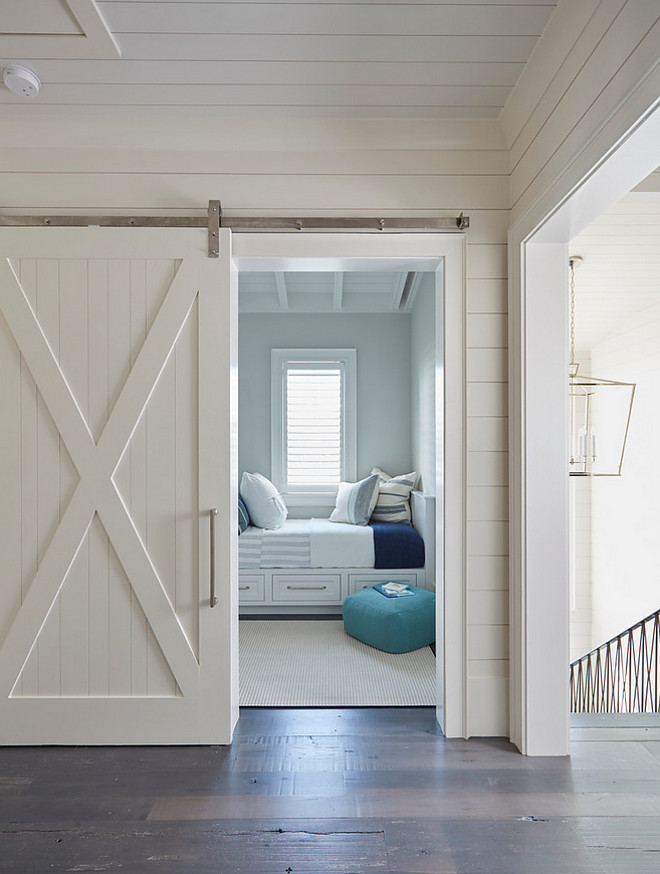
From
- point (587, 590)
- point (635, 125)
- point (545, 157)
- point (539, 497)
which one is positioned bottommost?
point (587, 590)

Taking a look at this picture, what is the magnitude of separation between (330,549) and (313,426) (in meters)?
1.51

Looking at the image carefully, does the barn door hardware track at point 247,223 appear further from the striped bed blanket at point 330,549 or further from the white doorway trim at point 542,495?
the striped bed blanket at point 330,549

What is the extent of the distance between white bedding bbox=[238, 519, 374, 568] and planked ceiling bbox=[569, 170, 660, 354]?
240 cm

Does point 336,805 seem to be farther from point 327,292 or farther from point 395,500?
point 327,292

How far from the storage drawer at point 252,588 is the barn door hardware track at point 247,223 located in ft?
8.73

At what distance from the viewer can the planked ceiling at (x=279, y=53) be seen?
1881 mm

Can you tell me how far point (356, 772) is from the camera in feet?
7.48

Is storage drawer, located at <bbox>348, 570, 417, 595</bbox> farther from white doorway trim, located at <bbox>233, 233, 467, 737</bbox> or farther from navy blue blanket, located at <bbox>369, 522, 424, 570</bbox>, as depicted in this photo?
white doorway trim, located at <bbox>233, 233, 467, 737</bbox>

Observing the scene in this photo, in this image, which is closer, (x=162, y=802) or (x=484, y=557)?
(x=162, y=802)

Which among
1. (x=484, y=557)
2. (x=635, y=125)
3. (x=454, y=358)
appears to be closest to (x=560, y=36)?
(x=635, y=125)

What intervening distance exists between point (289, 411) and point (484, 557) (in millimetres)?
3346

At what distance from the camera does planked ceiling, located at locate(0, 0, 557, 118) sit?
1.88 m

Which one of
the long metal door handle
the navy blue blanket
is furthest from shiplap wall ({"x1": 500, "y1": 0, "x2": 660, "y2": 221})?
the navy blue blanket

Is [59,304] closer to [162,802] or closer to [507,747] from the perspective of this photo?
[162,802]
